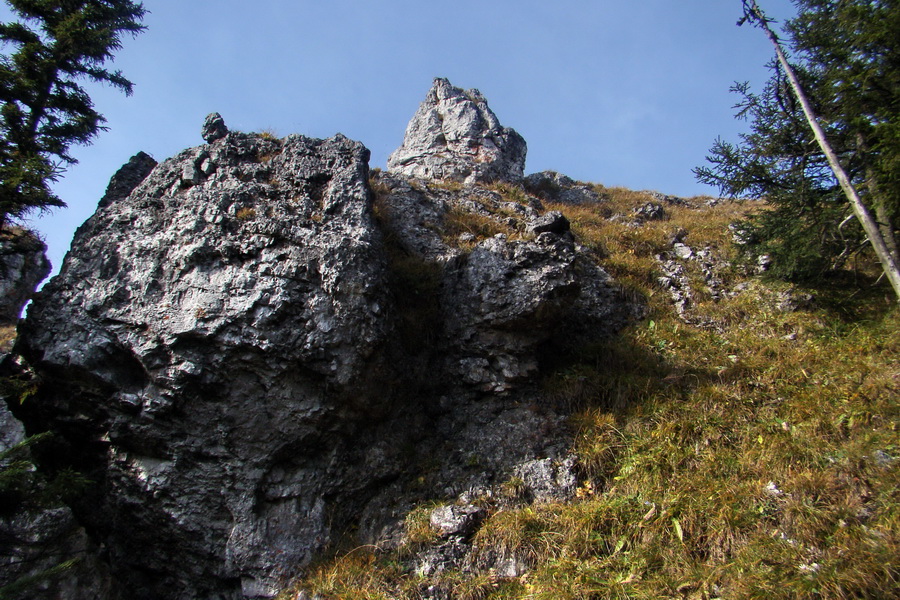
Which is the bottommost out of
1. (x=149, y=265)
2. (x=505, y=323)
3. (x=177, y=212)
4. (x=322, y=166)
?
(x=505, y=323)

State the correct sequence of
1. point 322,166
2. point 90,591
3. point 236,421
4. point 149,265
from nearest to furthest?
point 90,591
point 236,421
point 149,265
point 322,166

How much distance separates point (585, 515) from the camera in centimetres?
671

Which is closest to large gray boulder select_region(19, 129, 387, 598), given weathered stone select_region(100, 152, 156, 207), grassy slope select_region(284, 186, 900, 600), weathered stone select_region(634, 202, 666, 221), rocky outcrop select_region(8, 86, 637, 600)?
rocky outcrop select_region(8, 86, 637, 600)

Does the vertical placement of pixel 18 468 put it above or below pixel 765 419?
above

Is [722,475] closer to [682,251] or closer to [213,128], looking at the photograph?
[682,251]

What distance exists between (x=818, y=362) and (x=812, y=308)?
6.97 feet

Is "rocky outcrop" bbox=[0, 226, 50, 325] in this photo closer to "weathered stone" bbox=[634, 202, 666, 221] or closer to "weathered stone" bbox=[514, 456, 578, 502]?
"weathered stone" bbox=[514, 456, 578, 502]

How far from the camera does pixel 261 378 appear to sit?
7.41 metres

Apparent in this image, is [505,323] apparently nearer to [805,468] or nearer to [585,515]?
[585,515]

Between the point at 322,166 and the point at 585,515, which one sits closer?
the point at 585,515

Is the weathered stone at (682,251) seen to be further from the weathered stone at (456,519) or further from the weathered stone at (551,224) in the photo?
the weathered stone at (456,519)

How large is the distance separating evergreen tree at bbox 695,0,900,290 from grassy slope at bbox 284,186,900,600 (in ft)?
4.94

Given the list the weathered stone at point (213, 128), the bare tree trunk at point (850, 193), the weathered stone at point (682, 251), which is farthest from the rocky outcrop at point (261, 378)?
the weathered stone at point (682, 251)

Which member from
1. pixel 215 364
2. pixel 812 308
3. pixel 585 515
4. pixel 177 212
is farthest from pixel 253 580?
pixel 812 308
